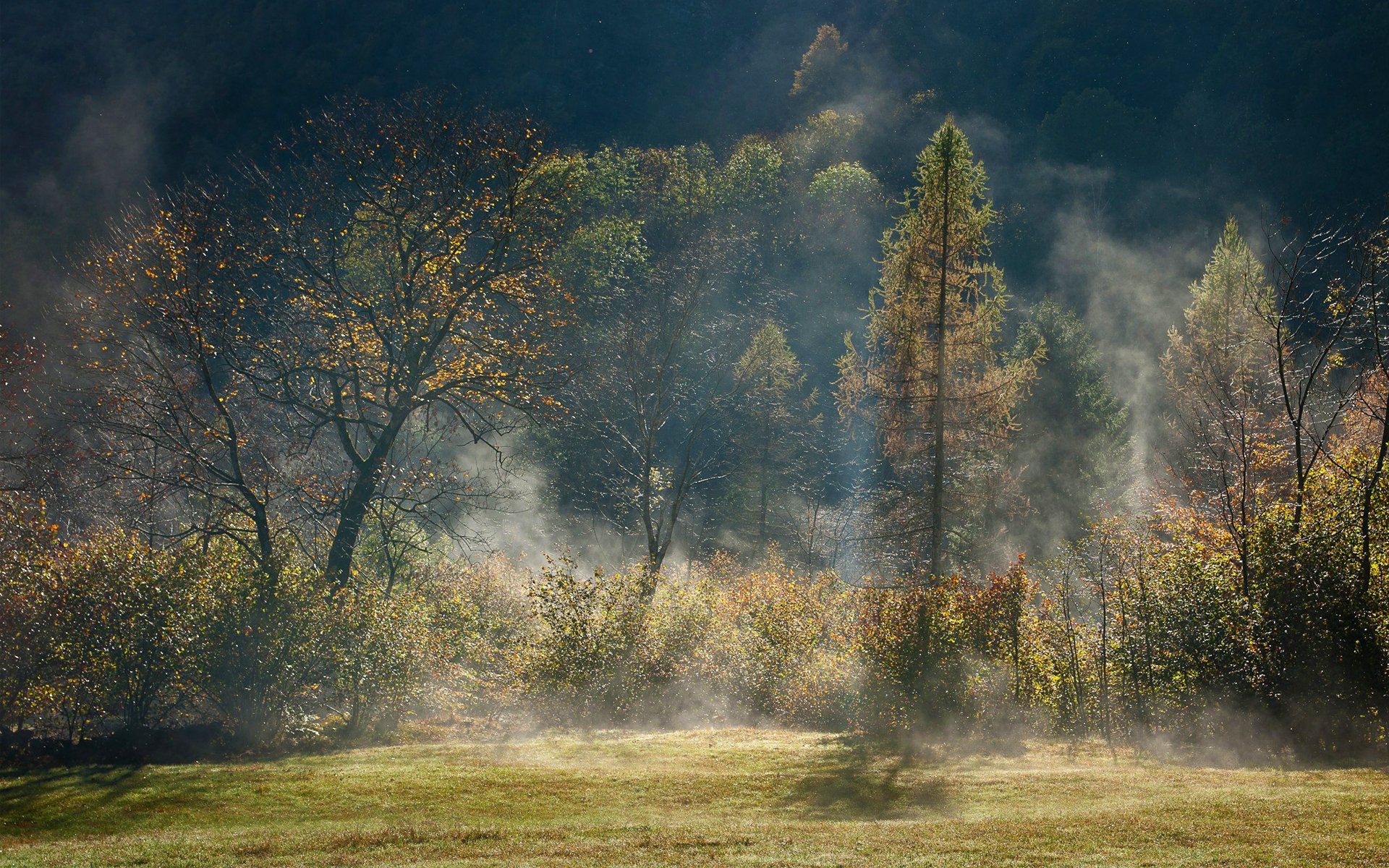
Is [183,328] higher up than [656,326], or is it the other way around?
[656,326]

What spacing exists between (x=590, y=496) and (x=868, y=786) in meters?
32.1

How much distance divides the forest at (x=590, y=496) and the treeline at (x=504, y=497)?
3.2 inches

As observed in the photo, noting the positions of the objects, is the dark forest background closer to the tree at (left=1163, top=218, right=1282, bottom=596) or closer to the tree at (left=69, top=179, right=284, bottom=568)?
the tree at (left=1163, top=218, right=1282, bottom=596)

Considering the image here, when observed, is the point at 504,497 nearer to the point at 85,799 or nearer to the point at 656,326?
the point at 656,326

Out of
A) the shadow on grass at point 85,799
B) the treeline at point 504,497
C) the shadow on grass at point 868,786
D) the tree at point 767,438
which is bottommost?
the shadow on grass at point 85,799

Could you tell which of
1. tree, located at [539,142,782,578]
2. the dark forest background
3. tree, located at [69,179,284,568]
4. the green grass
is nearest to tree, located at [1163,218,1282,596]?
the green grass

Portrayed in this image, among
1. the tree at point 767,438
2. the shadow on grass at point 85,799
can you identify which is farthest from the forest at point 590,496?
the shadow on grass at point 85,799

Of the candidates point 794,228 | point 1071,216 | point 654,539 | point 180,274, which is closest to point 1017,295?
point 1071,216

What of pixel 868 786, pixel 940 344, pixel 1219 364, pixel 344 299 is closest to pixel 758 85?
pixel 1219 364

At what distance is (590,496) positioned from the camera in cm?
4334

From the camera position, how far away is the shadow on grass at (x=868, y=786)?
420 inches

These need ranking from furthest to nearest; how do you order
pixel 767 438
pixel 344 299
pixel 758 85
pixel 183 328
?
pixel 758 85 < pixel 767 438 < pixel 344 299 < pixel 183 328

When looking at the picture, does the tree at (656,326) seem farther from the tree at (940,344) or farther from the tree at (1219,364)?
the tree at (1219,364)

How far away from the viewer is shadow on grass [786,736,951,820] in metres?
10.7
